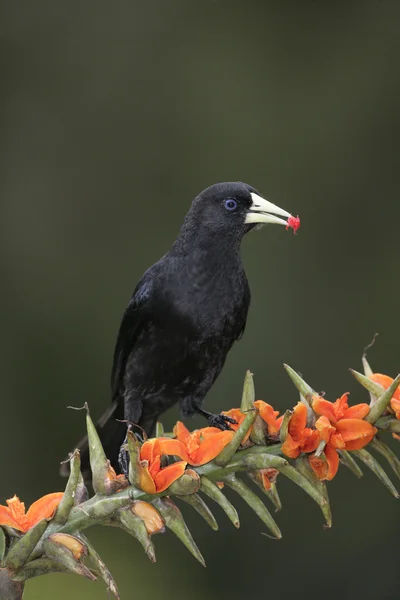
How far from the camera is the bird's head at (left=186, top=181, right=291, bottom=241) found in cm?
330

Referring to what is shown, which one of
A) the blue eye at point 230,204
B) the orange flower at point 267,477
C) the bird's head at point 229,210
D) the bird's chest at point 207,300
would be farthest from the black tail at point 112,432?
the orange flower at point 267,477

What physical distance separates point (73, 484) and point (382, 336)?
197 inches

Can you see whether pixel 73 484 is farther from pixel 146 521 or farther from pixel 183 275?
pixel 183 275

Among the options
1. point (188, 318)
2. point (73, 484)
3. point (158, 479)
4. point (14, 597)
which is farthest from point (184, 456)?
point (188, 318)

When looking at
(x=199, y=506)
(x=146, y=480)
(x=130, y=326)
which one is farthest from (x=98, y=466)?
(x=130, y=326)

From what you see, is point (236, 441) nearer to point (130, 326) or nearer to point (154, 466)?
point (154, 466)

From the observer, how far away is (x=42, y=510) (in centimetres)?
146

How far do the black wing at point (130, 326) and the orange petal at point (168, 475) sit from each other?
198cm

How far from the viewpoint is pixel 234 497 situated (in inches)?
204

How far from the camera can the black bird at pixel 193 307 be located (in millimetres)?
3291

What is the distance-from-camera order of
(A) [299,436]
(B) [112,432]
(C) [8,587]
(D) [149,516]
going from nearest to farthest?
(C) [8,587] < (D) [149,516] < (A) [299,436] < (B) [112,432]

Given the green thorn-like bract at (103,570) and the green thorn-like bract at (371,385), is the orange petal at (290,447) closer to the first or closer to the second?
the green thorn-like bract at (371,385)

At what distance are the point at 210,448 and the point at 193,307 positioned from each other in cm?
178

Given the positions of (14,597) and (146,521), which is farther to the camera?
(146,521)
